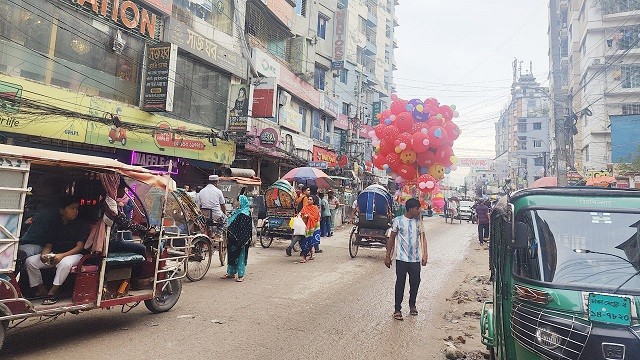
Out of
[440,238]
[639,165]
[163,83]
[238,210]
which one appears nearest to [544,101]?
[639,165]

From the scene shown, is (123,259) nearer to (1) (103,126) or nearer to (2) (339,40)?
(1) (103,126)

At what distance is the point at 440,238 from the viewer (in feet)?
65.9

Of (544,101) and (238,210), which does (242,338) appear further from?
(544,101)

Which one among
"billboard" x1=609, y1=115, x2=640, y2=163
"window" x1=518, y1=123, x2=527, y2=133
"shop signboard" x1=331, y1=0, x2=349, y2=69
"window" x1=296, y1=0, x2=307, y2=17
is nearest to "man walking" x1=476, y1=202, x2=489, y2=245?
"billboard" x1=609, y1=115, x2=640, y2=163

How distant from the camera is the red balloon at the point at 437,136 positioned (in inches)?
601

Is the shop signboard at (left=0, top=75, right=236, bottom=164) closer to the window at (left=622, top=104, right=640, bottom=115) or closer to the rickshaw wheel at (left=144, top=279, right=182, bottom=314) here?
the rickshaw wheel at (left=144, top=279, right=182, bottom=314)

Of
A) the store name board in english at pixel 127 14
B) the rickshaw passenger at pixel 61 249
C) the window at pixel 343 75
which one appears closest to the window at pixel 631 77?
the window at pixel 343 75

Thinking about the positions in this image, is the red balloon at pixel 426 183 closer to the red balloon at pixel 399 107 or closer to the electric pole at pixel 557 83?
the red balloon at pixel 399 107

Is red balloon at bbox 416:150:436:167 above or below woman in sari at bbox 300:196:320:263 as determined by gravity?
above

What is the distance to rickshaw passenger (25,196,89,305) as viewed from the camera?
484 cm

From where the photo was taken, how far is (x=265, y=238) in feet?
46.4

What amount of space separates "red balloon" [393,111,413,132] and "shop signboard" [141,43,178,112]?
29.8ft

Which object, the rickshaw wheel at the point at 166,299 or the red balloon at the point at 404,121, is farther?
the red balloon at the point at 404,121

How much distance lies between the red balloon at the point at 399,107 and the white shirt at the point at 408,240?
10.5 m
